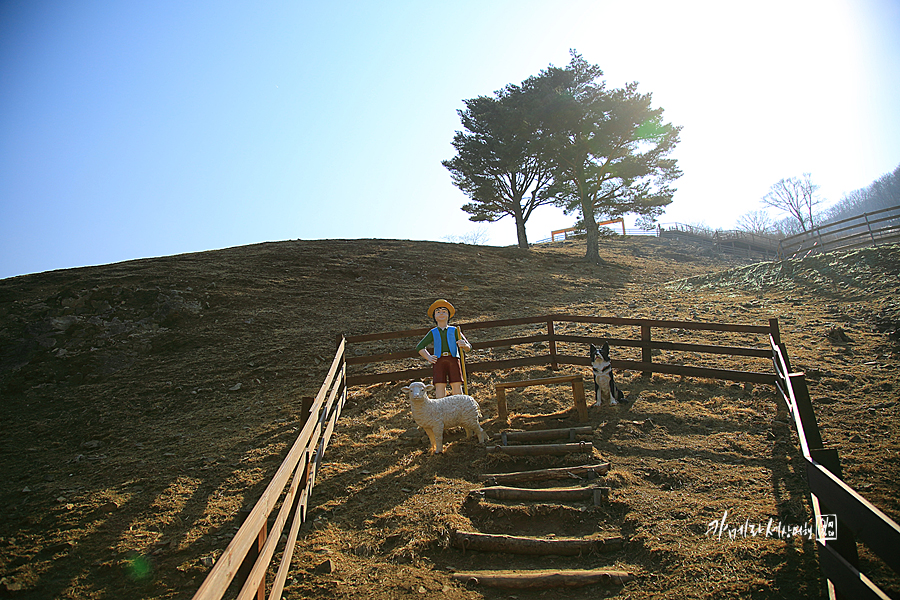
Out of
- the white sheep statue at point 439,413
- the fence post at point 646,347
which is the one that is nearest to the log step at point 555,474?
the white sheep statue at point 439,413

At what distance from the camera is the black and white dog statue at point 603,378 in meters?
7.02

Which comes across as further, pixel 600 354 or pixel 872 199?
pixel 872 199

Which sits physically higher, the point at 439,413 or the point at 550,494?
the point at 439,413

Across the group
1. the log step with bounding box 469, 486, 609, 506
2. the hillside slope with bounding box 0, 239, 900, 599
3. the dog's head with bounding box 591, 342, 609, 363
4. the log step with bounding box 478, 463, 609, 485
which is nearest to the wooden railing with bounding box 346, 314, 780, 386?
the hillside slope with bounding box 0, 239, 900, 599

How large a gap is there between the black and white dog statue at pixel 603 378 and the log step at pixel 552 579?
12.5 feet

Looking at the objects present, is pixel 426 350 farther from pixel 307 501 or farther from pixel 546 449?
pixel 307 501

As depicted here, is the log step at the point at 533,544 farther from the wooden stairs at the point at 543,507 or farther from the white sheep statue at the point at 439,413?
the white sheep statue at the point at 439,413

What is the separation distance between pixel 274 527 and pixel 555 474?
290cm

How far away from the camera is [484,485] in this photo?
502cm

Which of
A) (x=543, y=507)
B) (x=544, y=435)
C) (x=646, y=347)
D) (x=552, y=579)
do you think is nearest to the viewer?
(x=552, y=579)

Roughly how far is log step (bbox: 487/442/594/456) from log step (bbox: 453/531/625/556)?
1.58 m

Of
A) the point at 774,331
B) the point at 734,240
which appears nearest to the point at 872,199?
the point at 734,240

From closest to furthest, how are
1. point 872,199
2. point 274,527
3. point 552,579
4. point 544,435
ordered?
1. point 274,527
2. point 552,579
3. point 544,435
4. point 872,199

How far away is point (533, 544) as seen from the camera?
3873 mm
